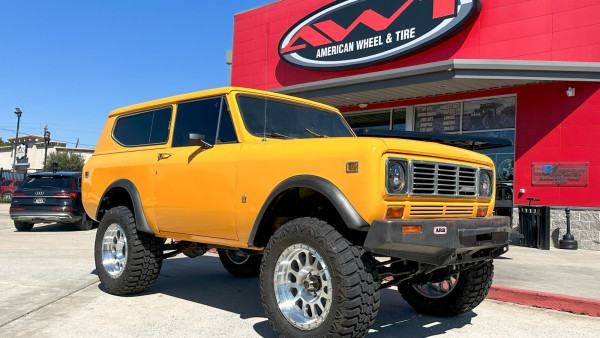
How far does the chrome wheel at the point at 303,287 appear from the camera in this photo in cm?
357

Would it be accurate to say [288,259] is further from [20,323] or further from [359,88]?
[359,88]

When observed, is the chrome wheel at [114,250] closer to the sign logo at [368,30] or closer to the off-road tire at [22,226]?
the off-road tire at [22,226]

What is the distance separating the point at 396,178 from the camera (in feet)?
11.5

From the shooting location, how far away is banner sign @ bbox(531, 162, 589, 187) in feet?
37.8

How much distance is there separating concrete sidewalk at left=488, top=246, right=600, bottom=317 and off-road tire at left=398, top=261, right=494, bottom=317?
1.27m

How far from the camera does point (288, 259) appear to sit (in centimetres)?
381

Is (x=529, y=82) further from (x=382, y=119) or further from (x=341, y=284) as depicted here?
(x=341, y=284)

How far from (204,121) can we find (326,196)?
1.94m

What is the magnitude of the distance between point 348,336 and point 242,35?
16.9 metres

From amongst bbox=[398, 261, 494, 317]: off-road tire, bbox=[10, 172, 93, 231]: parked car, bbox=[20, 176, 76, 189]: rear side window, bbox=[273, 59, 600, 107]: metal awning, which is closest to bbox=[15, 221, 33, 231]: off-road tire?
bbox=[10, 172, 93, 231]: parked car

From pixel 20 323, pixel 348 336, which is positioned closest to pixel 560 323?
pixel 348 336

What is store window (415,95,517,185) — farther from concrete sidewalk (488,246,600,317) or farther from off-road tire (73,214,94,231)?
off-road tire (73,214,94,231)

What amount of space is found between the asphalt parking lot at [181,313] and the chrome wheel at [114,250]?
29 centimetres

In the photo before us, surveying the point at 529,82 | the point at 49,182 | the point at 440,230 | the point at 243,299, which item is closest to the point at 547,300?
the point at 440,230
